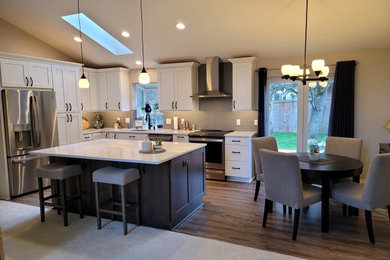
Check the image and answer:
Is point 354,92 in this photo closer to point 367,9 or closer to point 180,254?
point 367,9

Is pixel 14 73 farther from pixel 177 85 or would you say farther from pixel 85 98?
pixel 177 85

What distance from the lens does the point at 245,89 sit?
5.19m

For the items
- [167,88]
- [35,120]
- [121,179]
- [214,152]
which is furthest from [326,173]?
[35,120]

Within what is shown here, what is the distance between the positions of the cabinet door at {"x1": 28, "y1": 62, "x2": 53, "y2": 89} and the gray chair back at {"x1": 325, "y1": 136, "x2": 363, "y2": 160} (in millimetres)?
5051

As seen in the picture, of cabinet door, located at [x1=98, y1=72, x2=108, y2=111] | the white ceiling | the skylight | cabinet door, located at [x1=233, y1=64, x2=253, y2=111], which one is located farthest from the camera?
cabinet door, located at [x1=98, y1=72, x2=108, y2=111]

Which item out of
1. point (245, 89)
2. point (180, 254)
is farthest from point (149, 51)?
point (180, 254)

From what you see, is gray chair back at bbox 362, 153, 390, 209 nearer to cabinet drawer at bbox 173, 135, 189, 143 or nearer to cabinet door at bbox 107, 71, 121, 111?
cabinet drawer at bbox 173, 135, 189, 143

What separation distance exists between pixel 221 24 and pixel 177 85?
177 cm

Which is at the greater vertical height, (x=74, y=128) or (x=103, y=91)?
(x=103, y=91)

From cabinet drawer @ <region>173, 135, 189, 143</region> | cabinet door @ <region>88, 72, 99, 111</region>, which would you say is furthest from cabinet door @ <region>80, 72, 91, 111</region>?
cabinet drawer @ <region>173, 135, 189, 143</region>

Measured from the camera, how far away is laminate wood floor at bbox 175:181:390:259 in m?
2.68

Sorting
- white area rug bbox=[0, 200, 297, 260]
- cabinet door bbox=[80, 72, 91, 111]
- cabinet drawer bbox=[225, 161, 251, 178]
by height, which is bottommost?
white area rug bbox=[0, 200, 297, 260]

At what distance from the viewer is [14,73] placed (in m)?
4.34

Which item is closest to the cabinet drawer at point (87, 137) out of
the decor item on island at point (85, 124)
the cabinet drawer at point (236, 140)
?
the decor item on island at point (85, 124)
